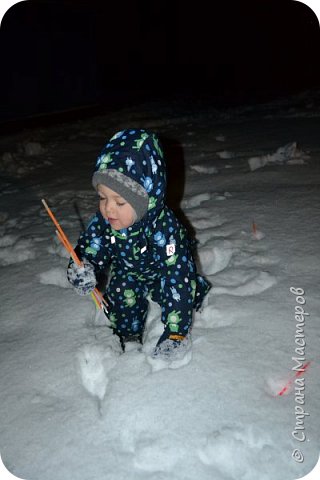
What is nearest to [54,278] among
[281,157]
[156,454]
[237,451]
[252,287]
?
[252,287]

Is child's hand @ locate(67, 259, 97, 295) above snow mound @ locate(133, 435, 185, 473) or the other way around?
above

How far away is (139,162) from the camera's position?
1.37m

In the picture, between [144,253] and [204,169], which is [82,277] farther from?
[204,169]

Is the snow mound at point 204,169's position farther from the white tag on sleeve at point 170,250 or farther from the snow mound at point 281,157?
the white tag on sleeve at point 170,250

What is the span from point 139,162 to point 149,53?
14337 mm

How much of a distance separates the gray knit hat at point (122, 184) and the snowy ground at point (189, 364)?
2.20ft

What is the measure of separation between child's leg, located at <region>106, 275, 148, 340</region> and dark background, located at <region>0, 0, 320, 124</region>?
741 cm

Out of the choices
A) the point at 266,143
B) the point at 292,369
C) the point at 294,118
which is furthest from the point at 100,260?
the point at 294,118

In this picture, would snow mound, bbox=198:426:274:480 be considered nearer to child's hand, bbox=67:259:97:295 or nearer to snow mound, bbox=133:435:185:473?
snow mound, bbox=133:435:185:473

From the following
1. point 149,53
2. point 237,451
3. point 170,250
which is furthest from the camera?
point 149,53

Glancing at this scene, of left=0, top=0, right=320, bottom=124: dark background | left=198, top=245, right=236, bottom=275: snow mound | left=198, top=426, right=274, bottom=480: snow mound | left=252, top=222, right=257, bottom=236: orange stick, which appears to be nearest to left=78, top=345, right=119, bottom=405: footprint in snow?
left=198, top=426, right=274, bottom=480: snow mound

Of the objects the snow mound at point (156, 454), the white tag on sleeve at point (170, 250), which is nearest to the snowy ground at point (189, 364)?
the snow mound at point (156, 454)

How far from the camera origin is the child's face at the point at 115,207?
4.55ft

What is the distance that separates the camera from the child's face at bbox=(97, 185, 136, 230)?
1386 millimetres
